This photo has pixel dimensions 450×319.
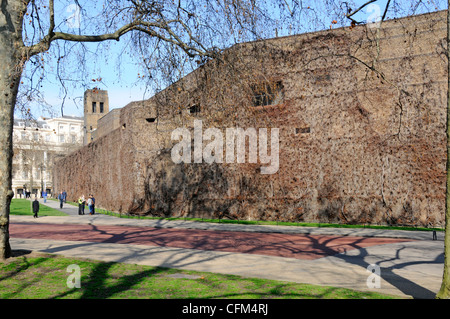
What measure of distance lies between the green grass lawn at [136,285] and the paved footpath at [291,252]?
0.83 m

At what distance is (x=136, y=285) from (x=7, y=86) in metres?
5.57

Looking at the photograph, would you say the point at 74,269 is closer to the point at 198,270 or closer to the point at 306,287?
the point at 198,270

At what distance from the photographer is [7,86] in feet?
32.1

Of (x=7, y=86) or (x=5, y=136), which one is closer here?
(x=7, y=86)

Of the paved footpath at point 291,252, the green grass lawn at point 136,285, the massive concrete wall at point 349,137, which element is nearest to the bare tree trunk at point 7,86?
the green grass lawn at point 136,285

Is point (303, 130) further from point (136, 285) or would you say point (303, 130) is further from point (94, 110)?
point (94, 110)

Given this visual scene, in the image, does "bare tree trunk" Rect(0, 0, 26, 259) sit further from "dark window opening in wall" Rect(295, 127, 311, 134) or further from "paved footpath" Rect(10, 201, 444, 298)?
"dark window opening in wall" Rect(295, 127, 311, 134)

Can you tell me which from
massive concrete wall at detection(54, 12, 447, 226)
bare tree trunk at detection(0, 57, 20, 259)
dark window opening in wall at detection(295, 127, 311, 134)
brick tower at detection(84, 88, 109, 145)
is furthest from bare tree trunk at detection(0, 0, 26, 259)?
brick tower at detection(84, 88, 109, 145)

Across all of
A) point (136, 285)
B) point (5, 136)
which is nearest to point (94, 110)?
point (5, 136)

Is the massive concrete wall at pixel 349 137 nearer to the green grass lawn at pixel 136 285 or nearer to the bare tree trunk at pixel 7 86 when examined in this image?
the bare tree trunk at pixel 7 86

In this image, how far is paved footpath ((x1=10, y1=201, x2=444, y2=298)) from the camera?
943 cm

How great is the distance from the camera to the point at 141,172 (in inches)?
1185

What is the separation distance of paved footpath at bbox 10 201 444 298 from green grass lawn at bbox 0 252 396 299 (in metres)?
0.83
